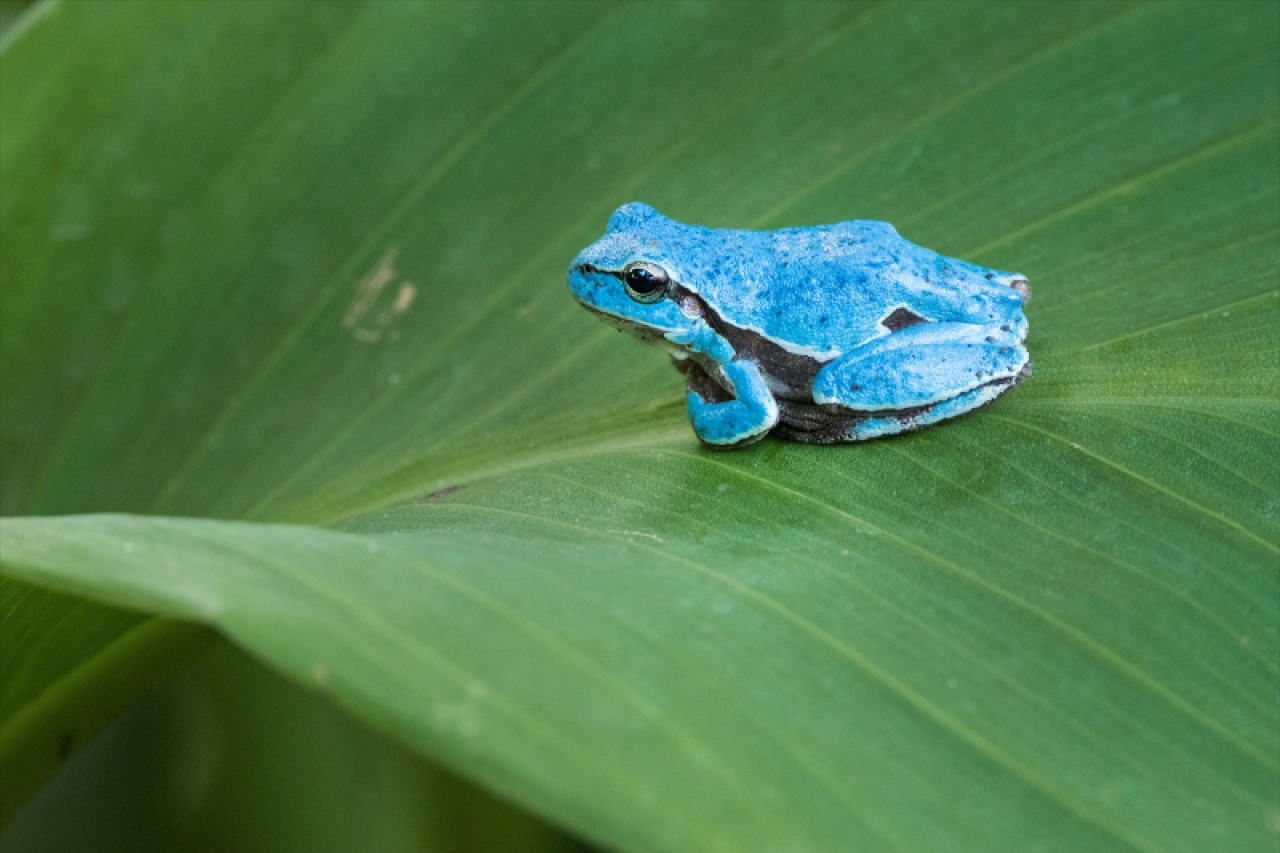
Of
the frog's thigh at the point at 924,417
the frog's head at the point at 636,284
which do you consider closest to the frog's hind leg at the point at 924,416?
the frog's thigh at the point at 924,417

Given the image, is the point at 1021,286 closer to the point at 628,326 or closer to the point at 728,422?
the point at 728,422

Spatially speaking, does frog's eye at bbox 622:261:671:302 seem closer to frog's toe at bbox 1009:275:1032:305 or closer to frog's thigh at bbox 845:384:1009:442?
frog's thigh at bbox 845:384:1009:442

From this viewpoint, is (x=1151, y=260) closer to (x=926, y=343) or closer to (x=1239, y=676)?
(x=926, y=343)

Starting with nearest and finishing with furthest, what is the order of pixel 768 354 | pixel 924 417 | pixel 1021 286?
pixel 924 417
pixel 1021 286
pixel 768 354

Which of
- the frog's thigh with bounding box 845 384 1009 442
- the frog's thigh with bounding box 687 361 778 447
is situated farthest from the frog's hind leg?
the frog's thigh with bounding box 687 361 778 447

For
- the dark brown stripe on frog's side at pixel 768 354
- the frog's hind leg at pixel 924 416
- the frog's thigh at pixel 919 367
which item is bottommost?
the frog's hind leg at pixel 924 416

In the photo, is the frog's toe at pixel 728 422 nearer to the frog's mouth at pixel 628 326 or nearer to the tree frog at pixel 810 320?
the tree frog at pixel 810 320

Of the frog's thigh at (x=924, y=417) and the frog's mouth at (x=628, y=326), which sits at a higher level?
the frog's mouth at (x=628, y=326)

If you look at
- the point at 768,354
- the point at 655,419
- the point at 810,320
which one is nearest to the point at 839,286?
the point at 810,320
